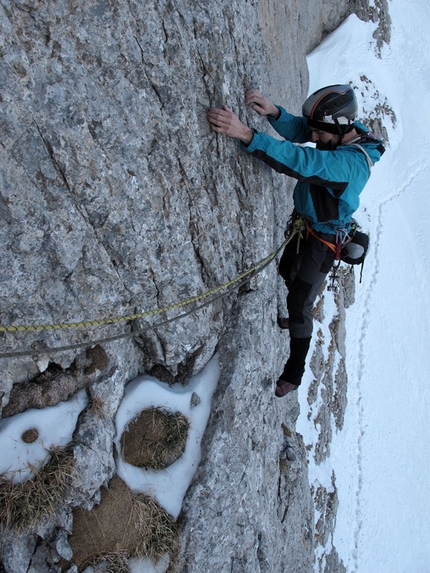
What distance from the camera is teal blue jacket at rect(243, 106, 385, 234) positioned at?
4.54 metres

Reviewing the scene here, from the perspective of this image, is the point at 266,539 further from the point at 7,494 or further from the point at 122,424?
the point at 7,494

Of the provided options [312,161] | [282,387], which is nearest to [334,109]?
[312,161]

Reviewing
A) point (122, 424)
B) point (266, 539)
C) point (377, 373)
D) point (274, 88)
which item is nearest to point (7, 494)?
point (122, 424)

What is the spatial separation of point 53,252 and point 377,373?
39.1 feet

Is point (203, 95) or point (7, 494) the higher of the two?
point (203, 95)

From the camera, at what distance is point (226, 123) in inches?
181

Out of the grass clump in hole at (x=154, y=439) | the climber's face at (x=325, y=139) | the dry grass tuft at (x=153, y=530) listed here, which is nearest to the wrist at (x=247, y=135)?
the climber's face at (x=325, y=139)

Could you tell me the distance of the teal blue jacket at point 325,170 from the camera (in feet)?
14.9

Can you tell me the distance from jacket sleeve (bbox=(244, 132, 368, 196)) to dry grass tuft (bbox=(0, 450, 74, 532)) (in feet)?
11.9

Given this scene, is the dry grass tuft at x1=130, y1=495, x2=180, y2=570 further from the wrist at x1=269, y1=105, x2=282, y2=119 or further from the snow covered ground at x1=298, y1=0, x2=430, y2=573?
the snow covered ground at x1=298, y1=0, x2=430, y2=573

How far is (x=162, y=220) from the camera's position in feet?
14.6

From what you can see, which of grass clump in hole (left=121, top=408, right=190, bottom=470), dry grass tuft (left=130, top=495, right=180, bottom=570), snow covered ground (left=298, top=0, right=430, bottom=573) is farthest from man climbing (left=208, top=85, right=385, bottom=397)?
Result: snow covered ground (left=298, top=0, right=430, bottom=573)

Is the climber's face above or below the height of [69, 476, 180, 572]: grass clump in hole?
above

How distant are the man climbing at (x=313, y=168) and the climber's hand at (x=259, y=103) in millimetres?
11
